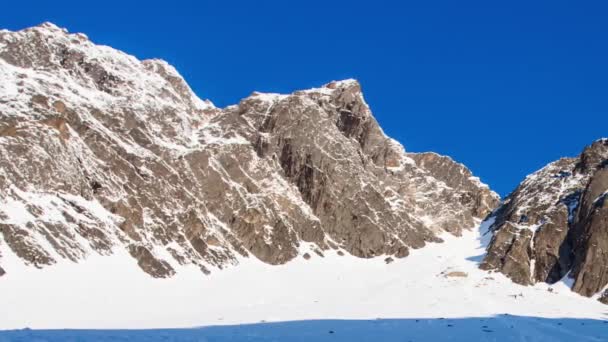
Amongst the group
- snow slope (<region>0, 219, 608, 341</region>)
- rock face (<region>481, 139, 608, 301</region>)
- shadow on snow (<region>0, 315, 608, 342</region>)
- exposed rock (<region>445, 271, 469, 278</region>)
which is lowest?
shadow on snow (<region>0, 315, 608, 342</region>)

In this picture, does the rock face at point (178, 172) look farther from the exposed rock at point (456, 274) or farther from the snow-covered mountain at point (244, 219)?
the exposed rock at point (456, 274)

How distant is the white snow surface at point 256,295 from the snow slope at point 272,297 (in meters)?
0.15

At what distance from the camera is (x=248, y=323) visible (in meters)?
65.2

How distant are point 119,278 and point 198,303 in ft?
38.3

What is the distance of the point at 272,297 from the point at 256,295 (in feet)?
8.01

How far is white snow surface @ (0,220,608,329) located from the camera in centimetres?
6900

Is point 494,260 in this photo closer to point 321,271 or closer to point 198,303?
point 321,271

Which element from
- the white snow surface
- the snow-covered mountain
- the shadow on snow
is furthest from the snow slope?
the shadow on snow

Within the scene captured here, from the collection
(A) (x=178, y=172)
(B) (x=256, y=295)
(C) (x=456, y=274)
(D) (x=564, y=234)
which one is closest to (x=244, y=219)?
(A) (x=178, y=172)

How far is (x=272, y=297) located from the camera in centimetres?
10006

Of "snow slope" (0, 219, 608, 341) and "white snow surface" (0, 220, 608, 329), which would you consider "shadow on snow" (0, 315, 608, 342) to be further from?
"white snow surface" (0, 220, 608, 329)

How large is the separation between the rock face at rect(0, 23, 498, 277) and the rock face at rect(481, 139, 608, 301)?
1136 inches

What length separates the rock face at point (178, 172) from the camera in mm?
99188

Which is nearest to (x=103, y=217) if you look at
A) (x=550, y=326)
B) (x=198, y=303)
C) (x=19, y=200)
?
(x=19, y=200)
